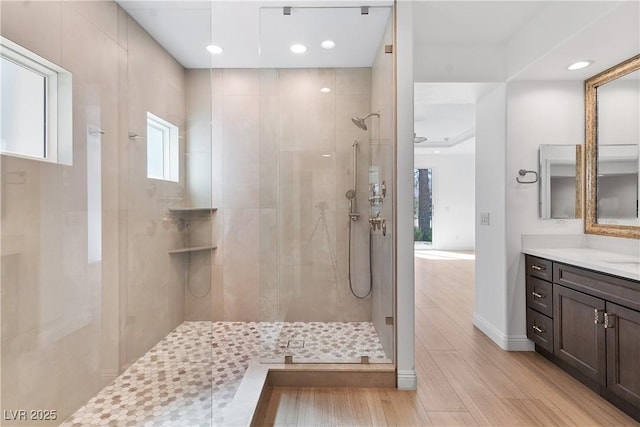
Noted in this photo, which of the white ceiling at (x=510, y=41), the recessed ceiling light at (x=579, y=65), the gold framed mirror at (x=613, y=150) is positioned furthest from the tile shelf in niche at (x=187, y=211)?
the gold framed mirror at (x=613, y=150)

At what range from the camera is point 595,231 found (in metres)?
2.82

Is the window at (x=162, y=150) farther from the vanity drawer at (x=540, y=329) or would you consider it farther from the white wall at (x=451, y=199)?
the white wall at (x=451, y=199)

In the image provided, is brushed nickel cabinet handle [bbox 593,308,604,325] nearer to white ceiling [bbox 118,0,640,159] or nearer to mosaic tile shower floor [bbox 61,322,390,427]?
mosaic tile shower floor [bbox 61,322,390,427]

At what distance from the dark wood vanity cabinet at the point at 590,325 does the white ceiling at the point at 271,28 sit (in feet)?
7.46

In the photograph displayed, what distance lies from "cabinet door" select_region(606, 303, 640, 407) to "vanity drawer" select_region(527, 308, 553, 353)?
567 millimetres

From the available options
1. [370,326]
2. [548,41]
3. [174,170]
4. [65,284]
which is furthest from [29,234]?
[548,41]

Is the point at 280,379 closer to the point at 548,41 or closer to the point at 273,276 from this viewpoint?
the point at 273,276

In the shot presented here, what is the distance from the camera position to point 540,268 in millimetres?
2715

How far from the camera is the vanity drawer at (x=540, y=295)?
2604 mm

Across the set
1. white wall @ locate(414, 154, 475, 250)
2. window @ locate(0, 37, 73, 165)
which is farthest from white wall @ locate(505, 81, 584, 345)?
white wall @ locate(414, 154, 475, 250)

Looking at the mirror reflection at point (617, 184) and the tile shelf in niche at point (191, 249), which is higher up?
the mirror reflection at point (617, 184)

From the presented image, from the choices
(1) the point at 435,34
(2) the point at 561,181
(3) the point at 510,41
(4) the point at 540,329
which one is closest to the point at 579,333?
(4) the point at 540,329

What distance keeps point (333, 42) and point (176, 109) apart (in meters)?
1.34

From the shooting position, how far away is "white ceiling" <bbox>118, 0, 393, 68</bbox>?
94.2 inches
